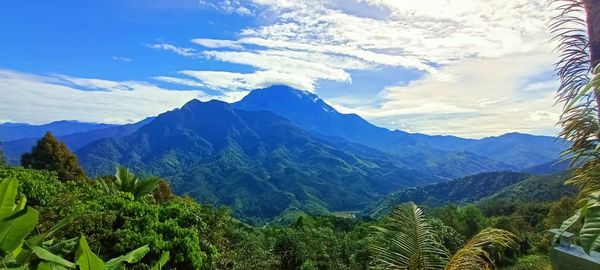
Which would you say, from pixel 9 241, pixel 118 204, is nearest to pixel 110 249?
pixel 118 204

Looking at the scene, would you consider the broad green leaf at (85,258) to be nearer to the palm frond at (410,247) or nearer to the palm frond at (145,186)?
the palm frond at (410,247)

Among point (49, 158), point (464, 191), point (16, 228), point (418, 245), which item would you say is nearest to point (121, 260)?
point (16, 228)

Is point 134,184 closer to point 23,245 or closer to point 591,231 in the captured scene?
→ point 23,245

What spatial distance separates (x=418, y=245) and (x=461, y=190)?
134m

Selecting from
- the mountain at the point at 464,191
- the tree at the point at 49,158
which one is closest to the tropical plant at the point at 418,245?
the tree at the point at 49,158

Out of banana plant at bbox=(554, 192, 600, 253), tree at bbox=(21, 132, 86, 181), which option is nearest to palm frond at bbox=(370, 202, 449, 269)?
banana plant at bbox=(554, 192, 600, 253)

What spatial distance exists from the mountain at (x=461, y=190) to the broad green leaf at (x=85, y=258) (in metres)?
117

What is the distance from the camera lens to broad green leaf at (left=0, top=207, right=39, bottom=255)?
1739 mm

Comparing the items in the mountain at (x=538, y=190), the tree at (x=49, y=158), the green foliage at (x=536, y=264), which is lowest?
the mountain at (x=538, y=190)

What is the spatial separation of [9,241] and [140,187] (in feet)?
41.3

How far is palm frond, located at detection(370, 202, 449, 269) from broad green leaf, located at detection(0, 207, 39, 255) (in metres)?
2.32

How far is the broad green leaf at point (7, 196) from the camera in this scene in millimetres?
1861

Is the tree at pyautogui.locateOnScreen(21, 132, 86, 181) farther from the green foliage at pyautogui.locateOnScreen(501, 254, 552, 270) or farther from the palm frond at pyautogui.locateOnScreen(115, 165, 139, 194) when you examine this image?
the green foliage at pyautogui.locateOnScreen(501, 254, 552, 270)

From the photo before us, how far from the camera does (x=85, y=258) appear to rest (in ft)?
6.01
